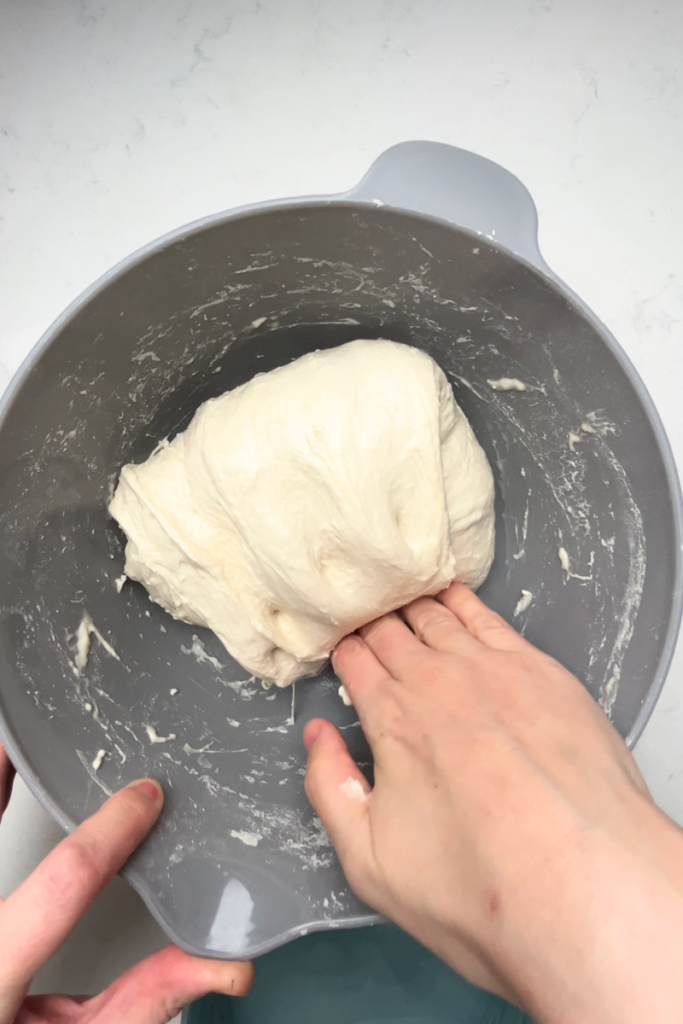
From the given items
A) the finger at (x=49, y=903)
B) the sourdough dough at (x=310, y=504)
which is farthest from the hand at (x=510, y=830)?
the finger at (x=49, y=903)

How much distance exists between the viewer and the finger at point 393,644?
798 millimetres

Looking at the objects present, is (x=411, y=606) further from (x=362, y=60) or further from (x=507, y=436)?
(x=362, y=60)

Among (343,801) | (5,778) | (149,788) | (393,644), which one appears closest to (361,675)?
(393,644)

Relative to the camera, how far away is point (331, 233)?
0.69 m

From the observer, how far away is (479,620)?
0.86 metres

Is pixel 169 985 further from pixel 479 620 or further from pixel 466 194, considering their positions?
pixel 466 194

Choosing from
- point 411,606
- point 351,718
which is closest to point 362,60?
point 411,606

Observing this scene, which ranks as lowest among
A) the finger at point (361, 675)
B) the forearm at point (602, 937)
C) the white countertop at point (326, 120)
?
the forearm at point (602, 937)

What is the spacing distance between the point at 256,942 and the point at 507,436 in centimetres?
75

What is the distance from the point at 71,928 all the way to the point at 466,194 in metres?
0.90

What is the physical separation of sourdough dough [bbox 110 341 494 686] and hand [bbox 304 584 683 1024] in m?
0.12

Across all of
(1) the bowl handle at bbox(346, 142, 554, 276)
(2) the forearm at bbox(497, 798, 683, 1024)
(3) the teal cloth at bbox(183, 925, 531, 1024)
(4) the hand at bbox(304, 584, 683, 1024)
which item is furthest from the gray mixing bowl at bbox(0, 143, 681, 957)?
(3) the teal cloth at bbox(183, 925, 531, 1024)

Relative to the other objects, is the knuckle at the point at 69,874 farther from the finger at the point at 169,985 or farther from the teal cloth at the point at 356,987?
the teal cloth at the point at 356,987

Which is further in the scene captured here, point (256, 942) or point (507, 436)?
point (507, 436)
